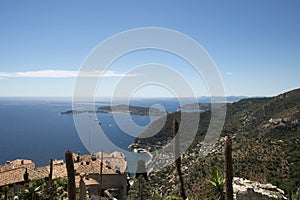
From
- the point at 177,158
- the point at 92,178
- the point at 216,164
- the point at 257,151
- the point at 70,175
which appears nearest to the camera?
the point at 70,175

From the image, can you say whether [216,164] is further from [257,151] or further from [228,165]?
[228,165]

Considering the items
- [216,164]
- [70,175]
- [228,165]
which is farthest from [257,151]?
[70,175]

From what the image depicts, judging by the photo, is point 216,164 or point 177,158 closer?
point 177,158

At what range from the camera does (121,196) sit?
80.5 feet

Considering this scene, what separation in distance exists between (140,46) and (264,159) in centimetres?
3142

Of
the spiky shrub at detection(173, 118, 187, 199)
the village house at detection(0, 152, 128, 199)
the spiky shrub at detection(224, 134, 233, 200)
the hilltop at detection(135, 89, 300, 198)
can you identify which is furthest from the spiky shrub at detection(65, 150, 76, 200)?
the hilltop at detection(135, 89, 300, 198)

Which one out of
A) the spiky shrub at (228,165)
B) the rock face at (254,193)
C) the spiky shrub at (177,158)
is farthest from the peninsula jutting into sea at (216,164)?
the spiky shrub at (228,165)

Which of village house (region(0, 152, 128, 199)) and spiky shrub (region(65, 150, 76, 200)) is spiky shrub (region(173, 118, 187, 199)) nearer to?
spiky shrub (region(65, 150, 76, 200))

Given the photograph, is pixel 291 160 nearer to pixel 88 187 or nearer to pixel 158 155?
pixel 158 155

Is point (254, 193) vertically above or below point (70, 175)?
below

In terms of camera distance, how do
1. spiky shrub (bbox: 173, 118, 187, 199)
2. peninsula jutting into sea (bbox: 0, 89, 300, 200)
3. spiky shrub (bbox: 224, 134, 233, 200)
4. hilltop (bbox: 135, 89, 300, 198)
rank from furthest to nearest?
hilltop (bbox: 135, 89, 300, 198) < peninsula jutting into sea (bbox: 0, 89, 300, 200) < spiky shrub (bbox: 173, 118, 187, 199) < spiky shrub (bbox: 224, 134, 233, 200)

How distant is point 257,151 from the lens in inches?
1666

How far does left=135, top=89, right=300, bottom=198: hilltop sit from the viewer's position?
34906 millimetres

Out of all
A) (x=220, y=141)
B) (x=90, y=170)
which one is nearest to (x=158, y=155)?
(x=220, y=141)
